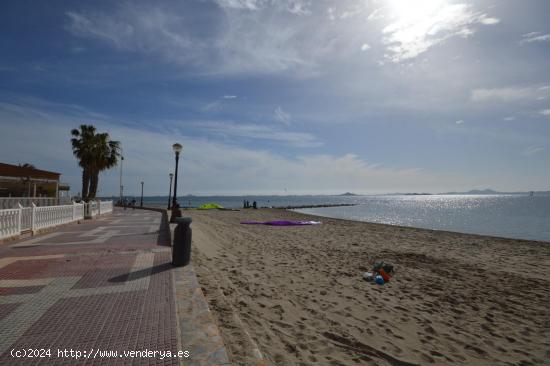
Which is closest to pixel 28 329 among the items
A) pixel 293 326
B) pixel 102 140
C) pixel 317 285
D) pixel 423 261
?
pixel 293 326

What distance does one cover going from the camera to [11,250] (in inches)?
314

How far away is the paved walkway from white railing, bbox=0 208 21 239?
2560 mm

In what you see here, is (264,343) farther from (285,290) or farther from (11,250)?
(11,250)

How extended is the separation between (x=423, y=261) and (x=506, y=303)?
155 inches

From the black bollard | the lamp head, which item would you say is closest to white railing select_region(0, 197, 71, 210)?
the lamp head

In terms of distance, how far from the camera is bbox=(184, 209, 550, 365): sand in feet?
12.7

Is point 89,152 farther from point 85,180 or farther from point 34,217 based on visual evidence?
point 34,217

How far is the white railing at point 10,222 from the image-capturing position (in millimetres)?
9094

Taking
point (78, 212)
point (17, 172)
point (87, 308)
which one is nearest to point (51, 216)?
point (78, 212)

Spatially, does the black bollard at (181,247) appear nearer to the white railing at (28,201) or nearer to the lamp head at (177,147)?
the lamp head at (177,147)

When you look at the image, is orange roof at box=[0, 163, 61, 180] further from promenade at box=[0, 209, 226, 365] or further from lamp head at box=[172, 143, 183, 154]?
promenade at box=[0, 209, 226, 365]

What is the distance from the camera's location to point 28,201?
16203 millimetres

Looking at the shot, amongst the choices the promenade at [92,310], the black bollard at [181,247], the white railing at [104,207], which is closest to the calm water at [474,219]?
the black bollard at [181,247]

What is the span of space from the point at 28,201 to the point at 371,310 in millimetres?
19308
